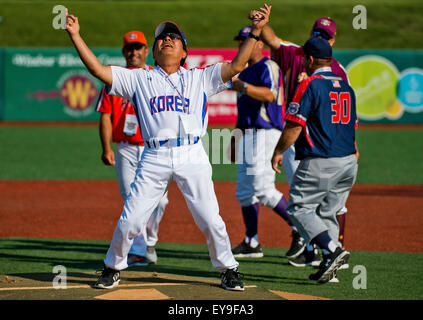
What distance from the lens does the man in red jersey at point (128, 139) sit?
7148 mm

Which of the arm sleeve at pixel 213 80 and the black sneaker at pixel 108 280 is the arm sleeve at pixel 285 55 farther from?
the black sneaker at pixel 108 280

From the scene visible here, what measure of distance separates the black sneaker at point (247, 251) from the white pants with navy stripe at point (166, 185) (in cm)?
221

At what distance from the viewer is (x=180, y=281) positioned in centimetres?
604

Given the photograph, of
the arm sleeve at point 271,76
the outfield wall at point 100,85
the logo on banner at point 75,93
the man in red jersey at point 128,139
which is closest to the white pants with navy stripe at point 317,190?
the arm sleeve at point 271,76

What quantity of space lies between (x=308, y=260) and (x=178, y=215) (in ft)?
11.2

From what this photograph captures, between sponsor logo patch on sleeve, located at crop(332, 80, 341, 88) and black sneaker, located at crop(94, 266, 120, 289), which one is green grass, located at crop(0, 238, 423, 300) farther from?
sponsor logo patch on sleeve, located at crop(332, 80, 341, 88)

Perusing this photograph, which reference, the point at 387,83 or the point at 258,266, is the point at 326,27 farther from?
the point at 387,83

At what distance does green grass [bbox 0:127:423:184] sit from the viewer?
14.4 m

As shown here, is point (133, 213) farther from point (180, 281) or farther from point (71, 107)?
point (71, 107)

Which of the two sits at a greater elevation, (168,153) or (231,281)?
(168,153)

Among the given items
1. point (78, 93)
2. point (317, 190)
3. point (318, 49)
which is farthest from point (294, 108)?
point (78, 93)

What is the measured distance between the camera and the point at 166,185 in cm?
565
